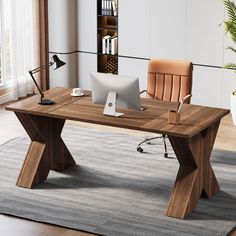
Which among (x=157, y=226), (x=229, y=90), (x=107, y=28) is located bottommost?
(x=157, y=226)

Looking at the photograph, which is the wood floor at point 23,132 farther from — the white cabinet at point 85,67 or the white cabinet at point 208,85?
the white cabinet at point 85,67

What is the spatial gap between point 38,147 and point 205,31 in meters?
3.27

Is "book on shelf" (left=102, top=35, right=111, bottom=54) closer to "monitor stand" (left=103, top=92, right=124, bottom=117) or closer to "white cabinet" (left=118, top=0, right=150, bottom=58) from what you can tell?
"white cabinet" (left=118, top=0, right=150, bottom=58)

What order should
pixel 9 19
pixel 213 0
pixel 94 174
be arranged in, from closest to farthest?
pixel 94 174 < pixel 213 0 < pixel 9 19

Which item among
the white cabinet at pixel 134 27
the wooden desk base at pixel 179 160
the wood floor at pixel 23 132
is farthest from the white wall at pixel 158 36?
the wooden desk base at pixel 179 160

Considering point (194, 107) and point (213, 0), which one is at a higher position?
point (213, 0)

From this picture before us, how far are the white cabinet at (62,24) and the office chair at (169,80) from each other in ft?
8.52

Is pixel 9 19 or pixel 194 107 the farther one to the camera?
pixel 9 19

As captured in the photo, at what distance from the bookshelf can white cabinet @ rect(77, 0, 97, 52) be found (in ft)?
0.20

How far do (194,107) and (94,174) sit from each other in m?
1.18

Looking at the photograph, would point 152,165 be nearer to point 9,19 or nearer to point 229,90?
point 229,90

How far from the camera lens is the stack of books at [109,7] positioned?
9461 mm

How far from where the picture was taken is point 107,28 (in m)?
9.73

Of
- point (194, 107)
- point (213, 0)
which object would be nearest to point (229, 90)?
point (213, 0)
